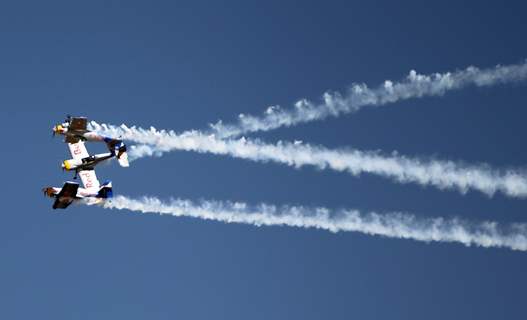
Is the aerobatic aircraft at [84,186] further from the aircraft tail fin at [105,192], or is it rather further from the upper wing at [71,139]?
the upper wing at [71,139]

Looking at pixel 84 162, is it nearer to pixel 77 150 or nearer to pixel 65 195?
pixel 77 150

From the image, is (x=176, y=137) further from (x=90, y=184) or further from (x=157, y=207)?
(x=90, y=184)

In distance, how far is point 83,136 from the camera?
67.0 meters

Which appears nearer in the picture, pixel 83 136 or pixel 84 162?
pixel 83 136

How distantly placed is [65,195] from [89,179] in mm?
4272

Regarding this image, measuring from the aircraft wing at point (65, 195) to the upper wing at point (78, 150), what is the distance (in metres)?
4.76

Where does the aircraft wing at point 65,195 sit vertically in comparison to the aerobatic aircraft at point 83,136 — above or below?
below

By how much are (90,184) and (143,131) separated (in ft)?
25.8

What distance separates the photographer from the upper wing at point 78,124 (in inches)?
2566

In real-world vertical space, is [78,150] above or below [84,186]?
above

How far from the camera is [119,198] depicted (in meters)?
67.7

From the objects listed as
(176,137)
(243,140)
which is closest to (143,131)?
(176,137)

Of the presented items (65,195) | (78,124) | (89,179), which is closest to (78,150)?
(89,179)

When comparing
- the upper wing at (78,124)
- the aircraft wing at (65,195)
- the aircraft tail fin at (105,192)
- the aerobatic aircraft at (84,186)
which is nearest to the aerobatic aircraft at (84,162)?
the aerobatic aircraft at (84,186)
